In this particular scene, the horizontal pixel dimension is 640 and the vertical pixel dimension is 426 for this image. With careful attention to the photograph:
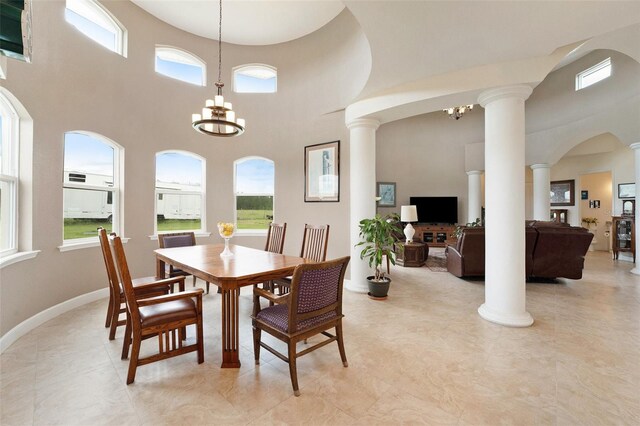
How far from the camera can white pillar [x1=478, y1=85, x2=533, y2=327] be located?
9.81ft

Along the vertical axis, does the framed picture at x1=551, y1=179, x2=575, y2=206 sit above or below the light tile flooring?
above

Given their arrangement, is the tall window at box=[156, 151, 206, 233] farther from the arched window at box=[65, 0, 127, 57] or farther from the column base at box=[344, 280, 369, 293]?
the column base at box=[344, 280, 369, 293]

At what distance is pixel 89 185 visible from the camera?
3662 millimetres

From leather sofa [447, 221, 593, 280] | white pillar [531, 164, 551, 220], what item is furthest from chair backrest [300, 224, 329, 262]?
white pillar [531, 164, 551, 220]

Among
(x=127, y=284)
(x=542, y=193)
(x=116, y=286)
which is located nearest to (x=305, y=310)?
(x=127, y=284)

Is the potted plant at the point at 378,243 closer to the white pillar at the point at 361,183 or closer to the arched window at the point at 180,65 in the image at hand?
the white pillar at the point at 361,183

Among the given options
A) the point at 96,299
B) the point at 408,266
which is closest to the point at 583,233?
the point at 408,266

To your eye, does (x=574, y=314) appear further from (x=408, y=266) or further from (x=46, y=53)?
(x=46, y=53)

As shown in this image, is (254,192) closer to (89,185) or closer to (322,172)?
(322,172)

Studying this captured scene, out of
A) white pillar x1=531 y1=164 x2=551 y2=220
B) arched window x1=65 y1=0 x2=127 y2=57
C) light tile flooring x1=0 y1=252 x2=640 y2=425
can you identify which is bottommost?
light tile flooring x1=0 y1=252 x2=640 y2=425

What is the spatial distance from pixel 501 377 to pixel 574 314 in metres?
2.04

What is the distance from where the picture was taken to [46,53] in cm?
298

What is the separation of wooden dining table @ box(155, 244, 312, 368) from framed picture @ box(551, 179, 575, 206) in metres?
9.65

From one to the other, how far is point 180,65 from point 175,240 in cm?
316
